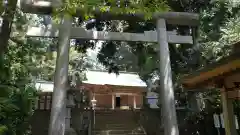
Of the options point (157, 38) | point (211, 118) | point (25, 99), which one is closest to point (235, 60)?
point (157, 38)

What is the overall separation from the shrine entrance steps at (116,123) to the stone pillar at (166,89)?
15.3 ft

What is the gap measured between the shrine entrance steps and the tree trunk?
25.7 ft

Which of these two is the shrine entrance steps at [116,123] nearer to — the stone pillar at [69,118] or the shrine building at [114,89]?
the stone pillar at [69,118]

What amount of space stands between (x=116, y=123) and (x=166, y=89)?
6064 millimetres

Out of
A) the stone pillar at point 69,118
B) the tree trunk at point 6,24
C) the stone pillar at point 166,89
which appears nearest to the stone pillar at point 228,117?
the stone pillar at point 166,89

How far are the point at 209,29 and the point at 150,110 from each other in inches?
182

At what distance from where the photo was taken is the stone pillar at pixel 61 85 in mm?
5680

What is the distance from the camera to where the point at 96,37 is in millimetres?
6898

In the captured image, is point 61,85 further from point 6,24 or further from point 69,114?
point 69,114

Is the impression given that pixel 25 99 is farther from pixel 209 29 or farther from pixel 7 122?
pixel 209 29

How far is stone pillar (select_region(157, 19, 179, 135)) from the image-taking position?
634 cm

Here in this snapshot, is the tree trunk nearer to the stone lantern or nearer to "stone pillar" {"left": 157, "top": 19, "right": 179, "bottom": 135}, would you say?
"stone pillar" {"left": 157, "top": 19, "right": 179, "bottom": 135}

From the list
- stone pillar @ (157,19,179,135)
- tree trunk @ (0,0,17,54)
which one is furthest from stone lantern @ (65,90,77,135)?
tree trunk @ (0,0,17,54)

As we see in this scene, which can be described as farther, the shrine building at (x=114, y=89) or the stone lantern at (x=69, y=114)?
the shrine building at (x=114, y=89)
